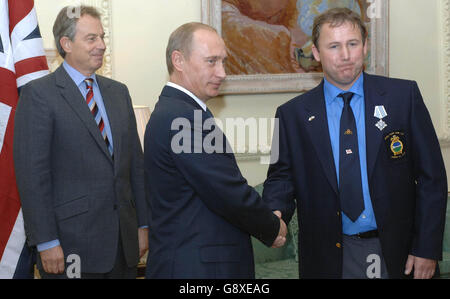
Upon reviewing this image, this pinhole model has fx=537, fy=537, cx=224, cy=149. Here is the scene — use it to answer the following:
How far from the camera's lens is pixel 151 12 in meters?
4.41

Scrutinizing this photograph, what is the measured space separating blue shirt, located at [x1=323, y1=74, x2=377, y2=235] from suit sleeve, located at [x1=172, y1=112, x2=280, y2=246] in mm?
464

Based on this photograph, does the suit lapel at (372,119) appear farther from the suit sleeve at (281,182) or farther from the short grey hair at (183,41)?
the short grey hair at (183,41)

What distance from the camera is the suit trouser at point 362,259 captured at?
240 centimetres

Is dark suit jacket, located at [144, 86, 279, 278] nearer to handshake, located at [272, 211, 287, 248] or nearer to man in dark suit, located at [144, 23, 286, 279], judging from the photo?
man in dark suit, located at [144, 23, 286, 279]

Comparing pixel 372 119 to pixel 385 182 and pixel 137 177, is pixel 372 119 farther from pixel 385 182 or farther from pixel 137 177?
pixel 137 177

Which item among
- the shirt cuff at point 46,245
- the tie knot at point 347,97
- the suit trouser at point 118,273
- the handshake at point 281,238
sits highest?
the tie knot at point 347,97

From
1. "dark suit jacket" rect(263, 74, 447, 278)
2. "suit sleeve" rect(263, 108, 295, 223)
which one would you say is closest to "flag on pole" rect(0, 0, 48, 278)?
"suit sleeve" rect(263, 108, 295, 223)

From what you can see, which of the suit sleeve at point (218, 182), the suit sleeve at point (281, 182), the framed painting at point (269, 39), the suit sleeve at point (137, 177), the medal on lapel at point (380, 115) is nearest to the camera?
the suit sleeve at point (218, 182)

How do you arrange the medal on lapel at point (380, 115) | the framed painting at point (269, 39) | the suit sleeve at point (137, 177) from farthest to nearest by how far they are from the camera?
the framed painting at point (269, 39), the suit sleeve at point (137, 177), the medal on lapel at point (380, 115)

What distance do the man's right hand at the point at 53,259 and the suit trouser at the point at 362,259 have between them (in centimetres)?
135

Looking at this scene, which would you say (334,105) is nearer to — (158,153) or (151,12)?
(158,153)

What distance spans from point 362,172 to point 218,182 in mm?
697

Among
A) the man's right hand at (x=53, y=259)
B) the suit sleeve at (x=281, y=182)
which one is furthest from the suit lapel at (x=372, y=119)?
the man's right hand at (x=53, y=259)

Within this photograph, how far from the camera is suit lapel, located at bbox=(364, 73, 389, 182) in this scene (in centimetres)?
241
